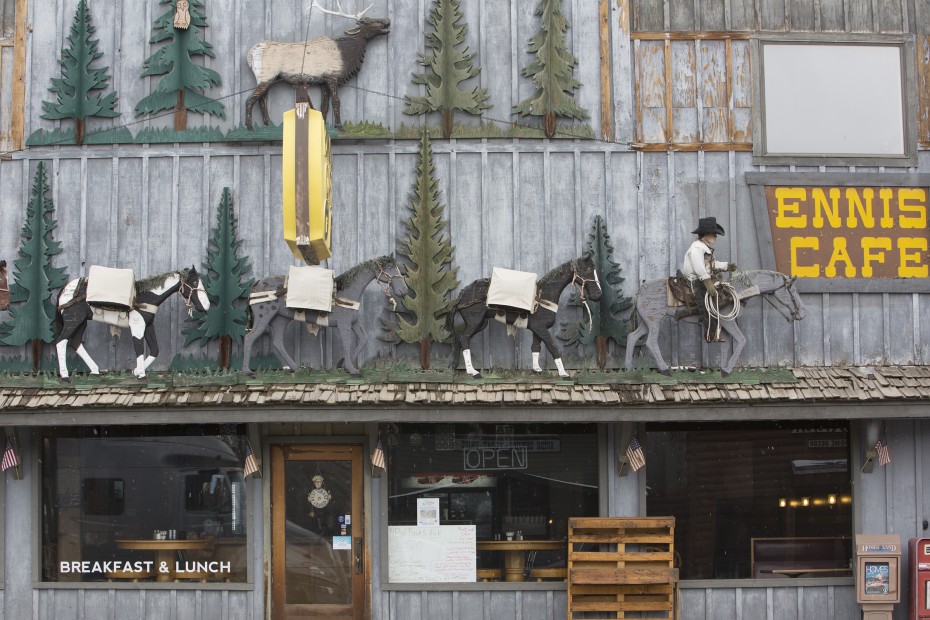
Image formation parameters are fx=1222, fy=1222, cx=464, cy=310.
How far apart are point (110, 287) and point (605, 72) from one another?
257 inches

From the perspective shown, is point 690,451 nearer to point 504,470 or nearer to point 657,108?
point 504,470

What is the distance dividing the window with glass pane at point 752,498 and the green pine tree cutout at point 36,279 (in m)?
7.37

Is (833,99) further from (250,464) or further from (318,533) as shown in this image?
(250,464)

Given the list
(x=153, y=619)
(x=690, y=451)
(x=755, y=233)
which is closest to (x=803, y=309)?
(x=755, y=233)

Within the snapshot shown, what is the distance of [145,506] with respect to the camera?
1476cm

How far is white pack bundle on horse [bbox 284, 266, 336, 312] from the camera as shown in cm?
1409

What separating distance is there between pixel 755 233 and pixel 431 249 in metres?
3.97

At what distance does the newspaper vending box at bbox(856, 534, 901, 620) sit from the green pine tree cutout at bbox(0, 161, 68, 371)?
993 cm

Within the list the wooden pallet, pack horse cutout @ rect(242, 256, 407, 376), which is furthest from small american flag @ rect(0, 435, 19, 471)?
the wooden pallet

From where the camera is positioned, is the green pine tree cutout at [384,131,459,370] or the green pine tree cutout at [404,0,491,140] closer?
→ the green pine tree cutout at [384,131,459,370]

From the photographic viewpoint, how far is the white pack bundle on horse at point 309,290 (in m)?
14.1

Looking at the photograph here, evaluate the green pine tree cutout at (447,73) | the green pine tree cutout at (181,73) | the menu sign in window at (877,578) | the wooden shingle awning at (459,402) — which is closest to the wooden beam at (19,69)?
the green pine tree cutout at (181,73)

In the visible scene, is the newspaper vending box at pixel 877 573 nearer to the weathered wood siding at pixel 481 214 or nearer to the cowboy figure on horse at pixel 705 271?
the weathered wood siding at pixel 481 214

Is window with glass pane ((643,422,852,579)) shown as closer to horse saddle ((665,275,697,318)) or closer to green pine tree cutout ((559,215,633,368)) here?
green pine tree cutout ((559,215,633,368))
